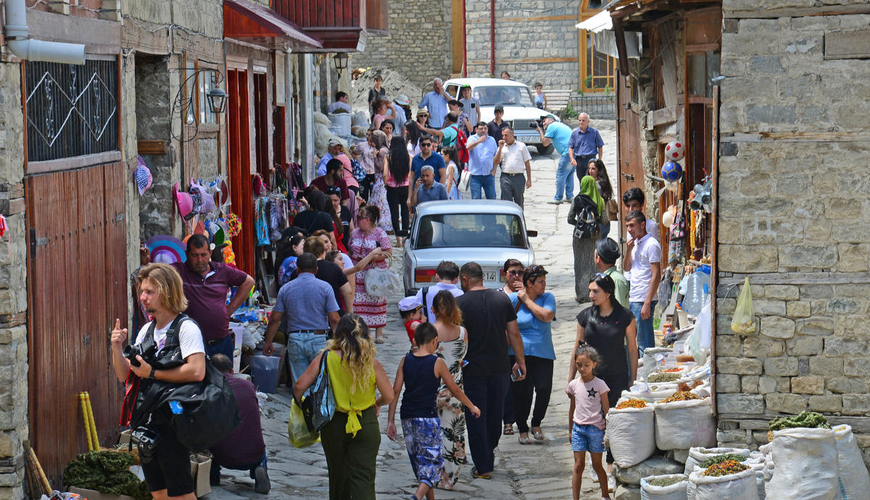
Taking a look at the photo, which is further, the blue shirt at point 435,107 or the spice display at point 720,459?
the blue shirt at point 435,107

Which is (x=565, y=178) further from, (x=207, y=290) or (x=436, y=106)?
(x=207, y=290)

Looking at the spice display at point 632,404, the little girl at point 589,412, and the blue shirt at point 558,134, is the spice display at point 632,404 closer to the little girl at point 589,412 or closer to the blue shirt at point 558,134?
the little girl at point 589,412

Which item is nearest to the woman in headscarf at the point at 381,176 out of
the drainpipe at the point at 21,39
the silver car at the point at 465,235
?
the silver car at the point at 465,235

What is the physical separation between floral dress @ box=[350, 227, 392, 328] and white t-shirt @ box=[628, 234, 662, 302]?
3.01 meters

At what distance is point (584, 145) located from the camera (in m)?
18.1

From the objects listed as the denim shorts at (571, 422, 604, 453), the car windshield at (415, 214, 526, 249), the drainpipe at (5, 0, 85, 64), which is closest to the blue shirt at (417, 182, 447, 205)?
the car windshield at (415, 214, 526, 249)

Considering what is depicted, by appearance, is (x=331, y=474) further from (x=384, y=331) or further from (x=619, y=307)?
(x=384, y=331)

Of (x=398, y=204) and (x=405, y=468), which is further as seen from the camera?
(x=398, y=204)

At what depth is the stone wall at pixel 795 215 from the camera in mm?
7184

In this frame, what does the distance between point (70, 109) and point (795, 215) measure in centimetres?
484

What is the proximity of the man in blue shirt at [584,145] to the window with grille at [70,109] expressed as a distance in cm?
1072

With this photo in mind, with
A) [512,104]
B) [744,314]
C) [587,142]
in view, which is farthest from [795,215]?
[512,104]

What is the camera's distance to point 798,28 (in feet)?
23.5

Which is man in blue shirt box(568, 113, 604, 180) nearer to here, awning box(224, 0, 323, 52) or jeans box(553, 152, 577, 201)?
jeans box(553, 152, 577, 201)
